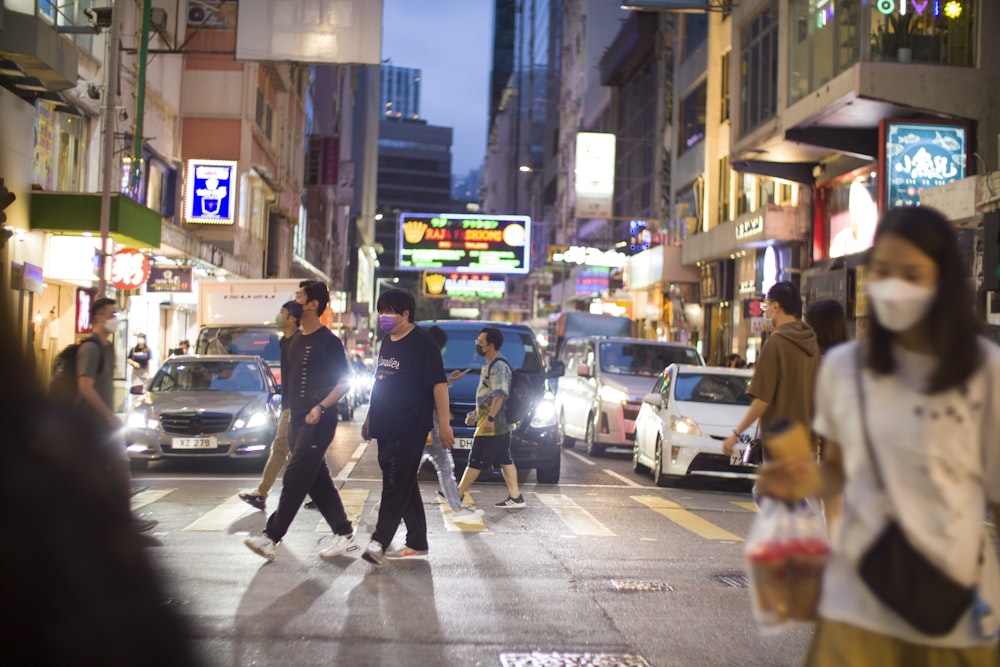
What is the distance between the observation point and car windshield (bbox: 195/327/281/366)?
83.2 ft

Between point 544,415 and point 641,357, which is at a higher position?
point 641,357

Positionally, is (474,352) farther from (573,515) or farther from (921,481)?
(921,481)

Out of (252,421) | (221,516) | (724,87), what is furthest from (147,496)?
(724,87)

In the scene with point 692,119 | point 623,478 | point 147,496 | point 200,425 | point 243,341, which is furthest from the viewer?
point 692,119

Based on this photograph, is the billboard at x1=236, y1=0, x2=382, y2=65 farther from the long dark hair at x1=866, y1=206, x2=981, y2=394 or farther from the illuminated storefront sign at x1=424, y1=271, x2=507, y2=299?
the illuminated storefront sign at x1=424, y1=271, x2=507, y2=299

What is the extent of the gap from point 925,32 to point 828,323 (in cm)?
1765

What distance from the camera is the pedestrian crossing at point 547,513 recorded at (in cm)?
1112

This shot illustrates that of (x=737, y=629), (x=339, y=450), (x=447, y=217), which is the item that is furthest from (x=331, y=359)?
(x=447, y=217)

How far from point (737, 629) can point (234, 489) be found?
26.7 ft

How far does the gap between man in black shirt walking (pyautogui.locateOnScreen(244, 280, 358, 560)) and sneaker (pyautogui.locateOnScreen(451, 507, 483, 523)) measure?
1844 millimetres

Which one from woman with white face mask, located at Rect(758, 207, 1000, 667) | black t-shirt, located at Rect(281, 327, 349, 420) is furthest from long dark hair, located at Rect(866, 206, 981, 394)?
black t-shirt, located at Rect(281, 327, 349, 420)

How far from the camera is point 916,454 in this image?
10.7 feet

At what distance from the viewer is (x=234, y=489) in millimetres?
14133

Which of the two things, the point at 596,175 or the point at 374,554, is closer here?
the point at 374,554
